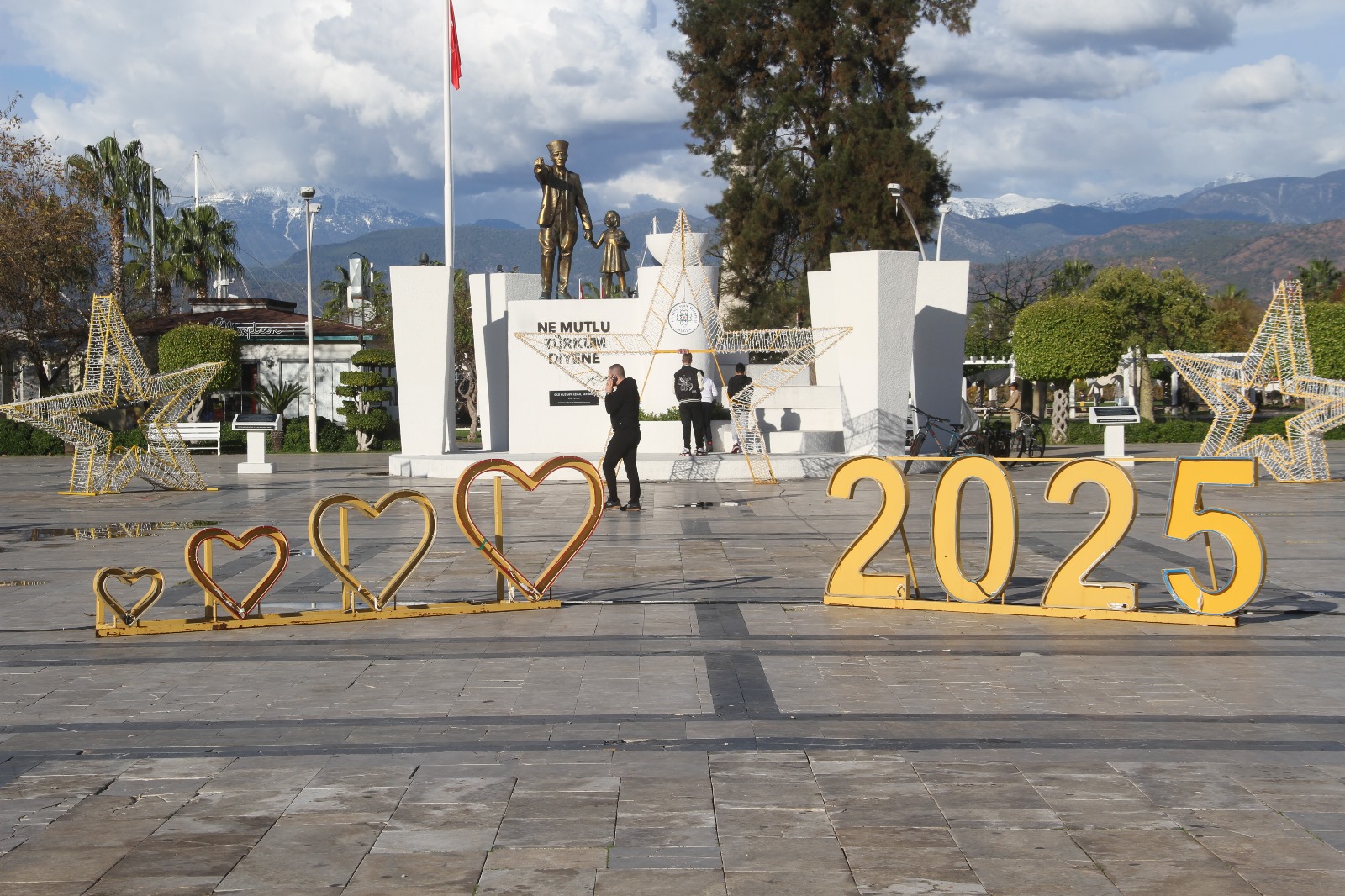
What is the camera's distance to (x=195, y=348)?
36625 millimetres

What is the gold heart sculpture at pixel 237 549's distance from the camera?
9.02 metres

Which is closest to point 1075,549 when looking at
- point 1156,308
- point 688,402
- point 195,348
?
point 688,402

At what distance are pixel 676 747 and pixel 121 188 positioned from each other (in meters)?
50.8

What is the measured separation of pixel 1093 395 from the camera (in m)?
61.4

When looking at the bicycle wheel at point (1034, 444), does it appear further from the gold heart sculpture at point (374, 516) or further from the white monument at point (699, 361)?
the gold heart sculpture at point (374, 516)

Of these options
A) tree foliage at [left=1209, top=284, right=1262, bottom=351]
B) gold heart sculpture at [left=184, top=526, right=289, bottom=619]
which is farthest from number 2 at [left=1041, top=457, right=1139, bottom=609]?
tree foliage at [left=1209, top=284, right=1262, bottom=351]

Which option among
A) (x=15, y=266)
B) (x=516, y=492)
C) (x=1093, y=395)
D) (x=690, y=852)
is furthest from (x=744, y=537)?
(x=1093, y=395)

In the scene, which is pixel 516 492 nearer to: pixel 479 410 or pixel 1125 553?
pixel 479 410

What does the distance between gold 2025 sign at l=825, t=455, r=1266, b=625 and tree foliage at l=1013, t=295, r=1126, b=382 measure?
26.9m

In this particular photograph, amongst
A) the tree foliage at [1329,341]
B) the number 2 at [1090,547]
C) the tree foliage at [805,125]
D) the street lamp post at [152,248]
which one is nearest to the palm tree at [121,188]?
the street lamp post at [152,248]

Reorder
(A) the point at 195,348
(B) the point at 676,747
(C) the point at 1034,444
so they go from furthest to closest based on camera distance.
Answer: (A) the point at 195,348 → (C) the point at 1034,444 → (B) the point at 676,747

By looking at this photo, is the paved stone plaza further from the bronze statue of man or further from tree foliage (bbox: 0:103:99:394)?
tree foliage (bbox: 0:103:99:394)

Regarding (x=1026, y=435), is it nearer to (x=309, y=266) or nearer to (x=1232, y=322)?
Answer: (x=309, y=266)

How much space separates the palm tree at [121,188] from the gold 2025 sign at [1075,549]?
39.8 m
